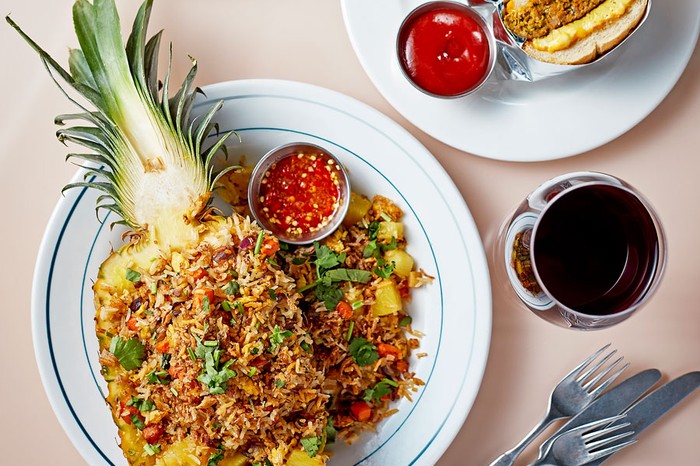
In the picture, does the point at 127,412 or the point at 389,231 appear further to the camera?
the point at 389,231

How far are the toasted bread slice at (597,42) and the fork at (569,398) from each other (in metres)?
1.34

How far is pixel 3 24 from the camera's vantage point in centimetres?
316

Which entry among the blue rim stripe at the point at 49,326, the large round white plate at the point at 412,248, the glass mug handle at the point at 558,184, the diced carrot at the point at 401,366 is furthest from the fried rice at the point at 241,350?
the glass mug handle at the point at 558,184

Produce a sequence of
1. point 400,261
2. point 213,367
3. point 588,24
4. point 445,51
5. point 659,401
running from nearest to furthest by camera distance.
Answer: point 213,367
point 588,24
point 445,51
point 400,261
point 659,401

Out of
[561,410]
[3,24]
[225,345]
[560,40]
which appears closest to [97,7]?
[3,24]

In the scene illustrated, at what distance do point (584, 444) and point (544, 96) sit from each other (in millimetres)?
1614

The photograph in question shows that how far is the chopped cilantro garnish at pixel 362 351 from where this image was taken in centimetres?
286

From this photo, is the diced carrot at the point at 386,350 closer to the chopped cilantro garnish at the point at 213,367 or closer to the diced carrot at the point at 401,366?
the diced carrot at the point at 401,366

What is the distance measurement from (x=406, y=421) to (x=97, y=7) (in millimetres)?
2197

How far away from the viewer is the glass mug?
7.67 feet

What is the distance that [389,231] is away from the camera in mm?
2926

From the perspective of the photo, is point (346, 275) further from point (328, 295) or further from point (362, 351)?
point (362, 351)

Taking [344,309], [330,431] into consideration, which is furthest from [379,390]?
[344,309]

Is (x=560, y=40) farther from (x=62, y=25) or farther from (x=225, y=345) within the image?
(x=62, y=25)
